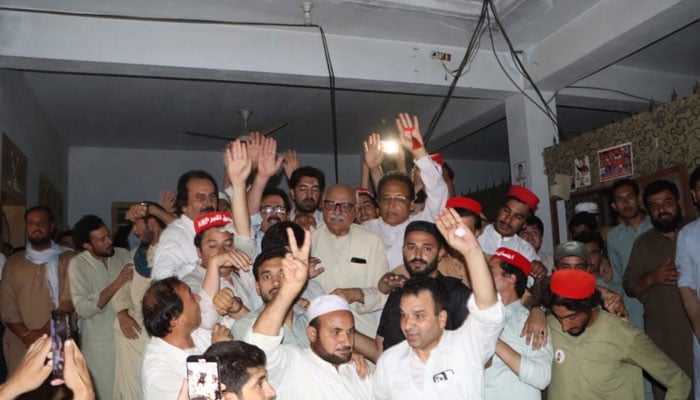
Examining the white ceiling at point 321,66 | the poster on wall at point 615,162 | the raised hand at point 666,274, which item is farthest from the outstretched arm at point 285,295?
the poster on wall at point 615,162

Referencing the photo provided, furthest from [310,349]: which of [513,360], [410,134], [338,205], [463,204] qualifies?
[410,134]

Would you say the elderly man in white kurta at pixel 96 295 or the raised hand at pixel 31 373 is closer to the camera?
the raised hand at pixel 31 373

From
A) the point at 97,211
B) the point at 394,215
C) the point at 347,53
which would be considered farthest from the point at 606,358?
the point at 97,211

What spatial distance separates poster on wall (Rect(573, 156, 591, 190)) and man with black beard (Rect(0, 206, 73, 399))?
15.2 ft

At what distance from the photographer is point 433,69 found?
5.89m

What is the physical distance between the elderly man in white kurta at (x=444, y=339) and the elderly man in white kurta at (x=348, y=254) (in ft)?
3.37

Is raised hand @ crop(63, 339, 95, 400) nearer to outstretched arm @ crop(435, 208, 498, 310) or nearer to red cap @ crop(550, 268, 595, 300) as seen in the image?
outstretched arm @ crop(435, 208, 498, 310)

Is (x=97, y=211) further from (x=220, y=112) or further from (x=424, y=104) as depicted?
(x=424, y=104)

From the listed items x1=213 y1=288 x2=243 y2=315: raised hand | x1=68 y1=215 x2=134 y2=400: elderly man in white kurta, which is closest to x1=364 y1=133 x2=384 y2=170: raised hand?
x1=68 y1=215 x2=134 y2=400: elderly man in white kurta

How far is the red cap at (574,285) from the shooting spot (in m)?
2.88

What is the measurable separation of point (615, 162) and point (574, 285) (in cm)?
298

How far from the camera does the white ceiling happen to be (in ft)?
15.7

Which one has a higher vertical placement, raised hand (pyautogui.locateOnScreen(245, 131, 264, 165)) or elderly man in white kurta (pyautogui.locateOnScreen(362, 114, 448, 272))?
raised hand (pyautogui.locateOnScreen(245, 131, 264, 165))

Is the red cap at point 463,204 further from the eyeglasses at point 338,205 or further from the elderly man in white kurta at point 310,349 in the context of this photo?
the elderly man in white kurta at point 310,349
